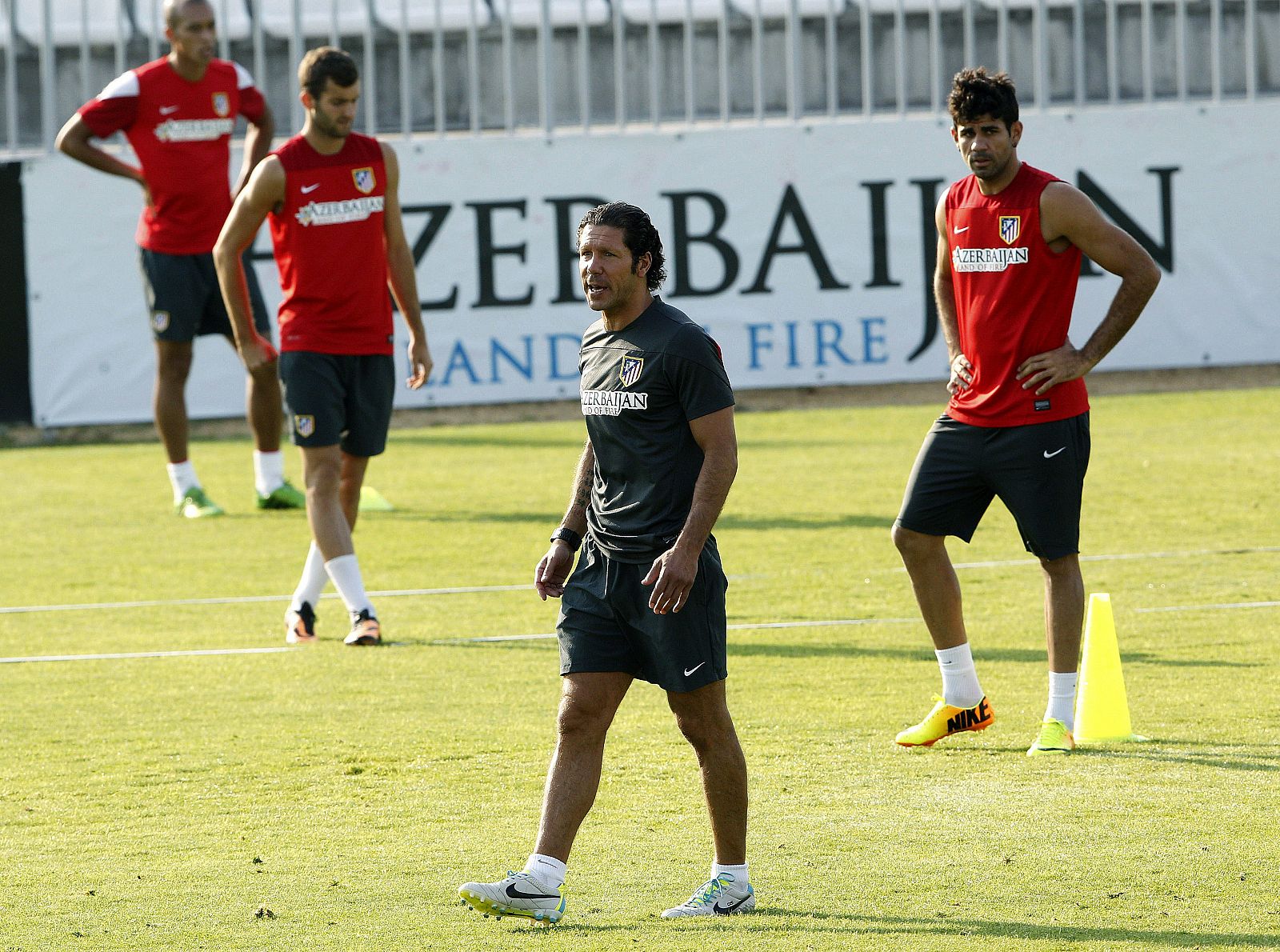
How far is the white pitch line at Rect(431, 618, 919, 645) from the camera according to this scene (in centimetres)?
811

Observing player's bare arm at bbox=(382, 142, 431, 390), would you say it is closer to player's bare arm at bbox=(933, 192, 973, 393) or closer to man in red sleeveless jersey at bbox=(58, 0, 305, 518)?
player's bare arm at bbox=(933, 192, 973, 393)

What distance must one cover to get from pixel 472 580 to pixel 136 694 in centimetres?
261

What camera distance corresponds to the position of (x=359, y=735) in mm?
6449

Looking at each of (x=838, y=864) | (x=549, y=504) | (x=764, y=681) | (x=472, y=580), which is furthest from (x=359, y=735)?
(x=549, y=504)

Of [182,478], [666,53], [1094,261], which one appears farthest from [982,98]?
[666,53]

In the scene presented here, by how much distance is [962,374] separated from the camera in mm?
6367

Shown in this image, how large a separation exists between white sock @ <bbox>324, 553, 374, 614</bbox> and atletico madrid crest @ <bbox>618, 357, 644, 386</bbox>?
351cm

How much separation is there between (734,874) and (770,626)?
3646 millimetres

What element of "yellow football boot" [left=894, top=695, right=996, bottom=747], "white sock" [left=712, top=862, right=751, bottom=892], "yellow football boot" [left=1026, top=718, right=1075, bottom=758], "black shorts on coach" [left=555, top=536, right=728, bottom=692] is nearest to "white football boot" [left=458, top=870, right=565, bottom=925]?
"white sock" [left=712, top=862, right=751, bottom=892]

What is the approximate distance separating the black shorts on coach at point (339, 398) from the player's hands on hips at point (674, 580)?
153 inches

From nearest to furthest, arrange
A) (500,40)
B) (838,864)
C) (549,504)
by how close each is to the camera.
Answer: (838,864) → (549,504) → (500,40)

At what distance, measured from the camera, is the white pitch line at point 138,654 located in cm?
789

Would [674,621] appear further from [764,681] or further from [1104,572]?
[1104,572]

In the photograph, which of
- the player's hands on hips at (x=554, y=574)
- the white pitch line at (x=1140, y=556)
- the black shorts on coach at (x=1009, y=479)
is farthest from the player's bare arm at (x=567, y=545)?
the white pitch line at (x=1140, y=556)
